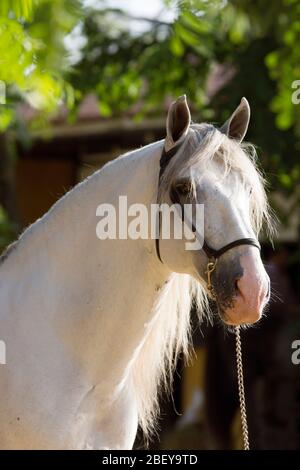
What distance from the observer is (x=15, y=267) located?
3.95 meters

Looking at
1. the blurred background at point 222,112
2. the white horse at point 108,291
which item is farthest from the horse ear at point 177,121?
Result: the blurred background at point 222,112

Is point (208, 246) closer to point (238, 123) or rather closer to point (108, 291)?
point (108, 291)

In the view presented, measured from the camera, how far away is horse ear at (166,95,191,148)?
144 inches

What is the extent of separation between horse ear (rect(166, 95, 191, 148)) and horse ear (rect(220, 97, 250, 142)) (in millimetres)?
224

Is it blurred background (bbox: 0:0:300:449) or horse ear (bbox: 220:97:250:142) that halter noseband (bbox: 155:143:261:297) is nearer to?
horse ear (bbox: 220:97:250:142)

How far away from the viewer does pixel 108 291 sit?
12.3 ft

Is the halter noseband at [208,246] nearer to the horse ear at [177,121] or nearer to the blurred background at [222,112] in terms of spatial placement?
the horse ear at [177,121]

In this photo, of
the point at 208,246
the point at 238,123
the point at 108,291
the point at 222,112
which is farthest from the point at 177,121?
the point at 222,112

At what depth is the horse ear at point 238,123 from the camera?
3.84 metres

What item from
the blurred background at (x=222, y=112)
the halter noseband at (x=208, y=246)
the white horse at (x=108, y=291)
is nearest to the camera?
the halter noseband at (x=208, y=246)

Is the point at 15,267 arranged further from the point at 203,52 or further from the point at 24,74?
the point at 203,52

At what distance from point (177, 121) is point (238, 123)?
1.04 feet

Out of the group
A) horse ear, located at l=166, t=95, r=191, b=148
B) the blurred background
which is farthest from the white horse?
the blurred background

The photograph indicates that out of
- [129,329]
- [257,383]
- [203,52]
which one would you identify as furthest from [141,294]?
[257,383]
